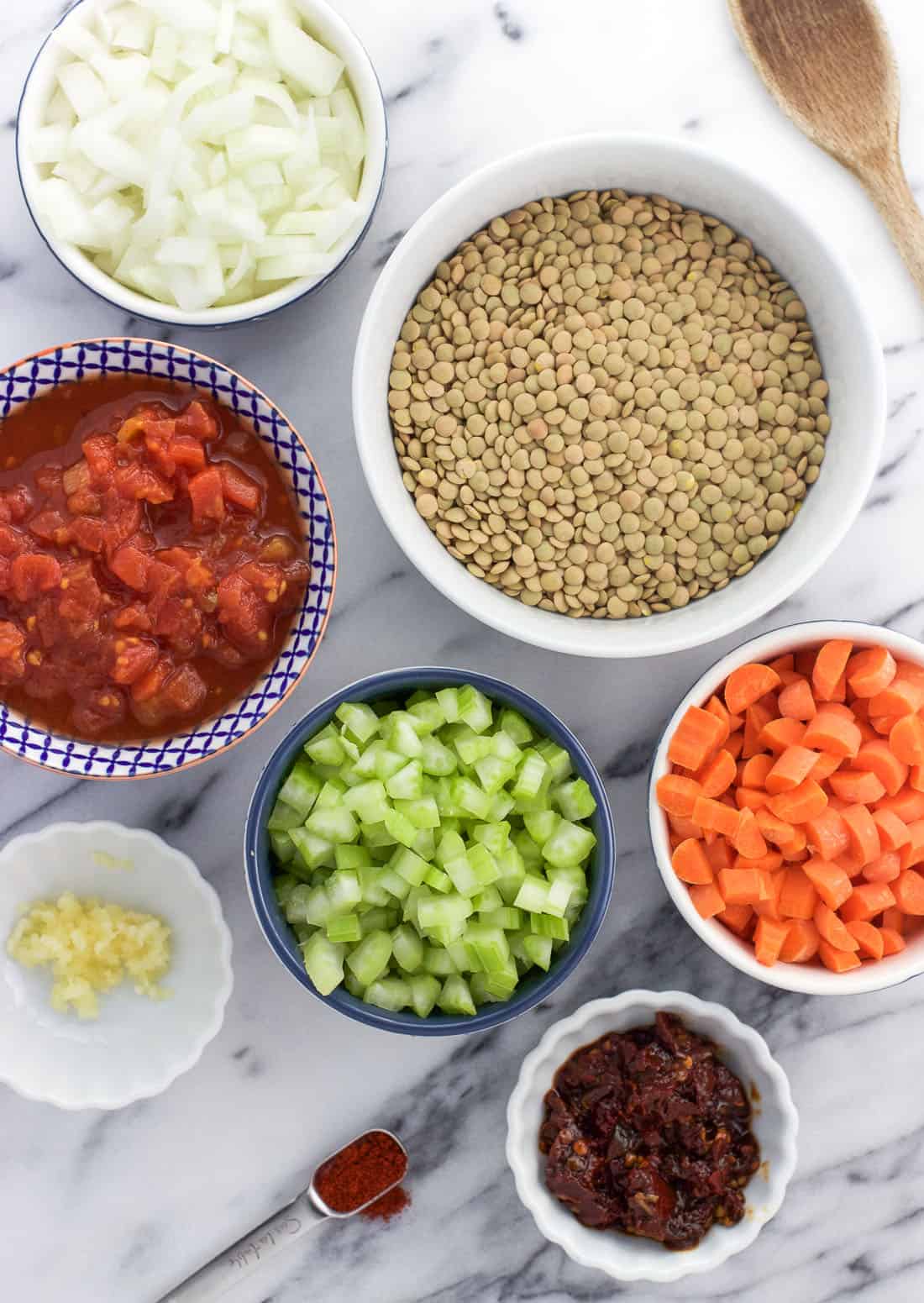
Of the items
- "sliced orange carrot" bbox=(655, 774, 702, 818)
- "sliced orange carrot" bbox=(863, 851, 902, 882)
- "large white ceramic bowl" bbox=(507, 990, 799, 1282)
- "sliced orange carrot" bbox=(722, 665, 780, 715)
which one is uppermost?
"sliced orange carrot" bbox=(722, 665, 780, 715)

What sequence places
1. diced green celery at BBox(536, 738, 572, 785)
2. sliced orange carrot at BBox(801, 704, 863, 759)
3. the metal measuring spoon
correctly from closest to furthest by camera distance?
sliced orange carrot at BBox(801, 704, 863, 759), diced green celery at BBox(536, 738, 572, 785), the metal measuring spoon

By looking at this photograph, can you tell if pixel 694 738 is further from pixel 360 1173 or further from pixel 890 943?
pixel 360 1173

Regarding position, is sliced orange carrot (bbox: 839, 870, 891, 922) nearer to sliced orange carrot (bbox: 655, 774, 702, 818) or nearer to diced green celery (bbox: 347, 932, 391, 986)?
sliced orange carrot (bbox: 655, 774, 702, 818)

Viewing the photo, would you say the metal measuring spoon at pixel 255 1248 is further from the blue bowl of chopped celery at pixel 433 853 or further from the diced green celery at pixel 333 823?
the diced green celery at pixel 333 823

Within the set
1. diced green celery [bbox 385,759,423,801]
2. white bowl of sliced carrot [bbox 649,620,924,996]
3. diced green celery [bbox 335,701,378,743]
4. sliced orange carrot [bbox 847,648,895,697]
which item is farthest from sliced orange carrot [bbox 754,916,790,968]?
diced green celery [bbox 335,701,378,743]

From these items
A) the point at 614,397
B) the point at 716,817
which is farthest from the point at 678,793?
the point at 614,397

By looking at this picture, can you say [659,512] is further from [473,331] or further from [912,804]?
[912,804]
